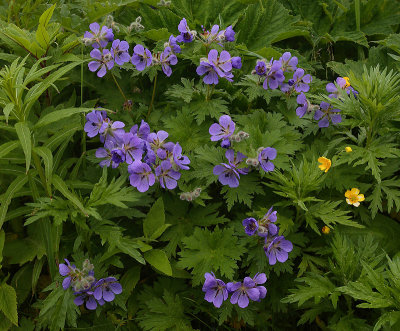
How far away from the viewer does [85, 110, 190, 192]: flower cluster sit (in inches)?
81.1

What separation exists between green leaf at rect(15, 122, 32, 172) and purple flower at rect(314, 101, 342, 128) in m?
1.45

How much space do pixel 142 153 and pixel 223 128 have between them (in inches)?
15.9

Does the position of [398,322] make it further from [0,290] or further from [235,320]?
[0,290]

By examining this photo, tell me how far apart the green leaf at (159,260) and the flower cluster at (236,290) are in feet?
0.70

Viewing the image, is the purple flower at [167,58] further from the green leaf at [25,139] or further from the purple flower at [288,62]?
the green leaf at [25,139]

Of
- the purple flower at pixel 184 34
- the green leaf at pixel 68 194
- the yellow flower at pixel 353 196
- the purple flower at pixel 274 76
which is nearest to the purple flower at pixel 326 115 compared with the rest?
the purple flower at pixel 274 76

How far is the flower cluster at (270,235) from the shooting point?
6.70 feet

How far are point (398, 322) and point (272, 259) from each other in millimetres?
590

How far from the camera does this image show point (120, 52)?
2.47 metres

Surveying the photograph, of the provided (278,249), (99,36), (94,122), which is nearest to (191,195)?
(278,249)

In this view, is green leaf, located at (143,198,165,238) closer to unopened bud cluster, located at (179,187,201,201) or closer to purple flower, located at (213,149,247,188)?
unopened bud cluster, located at (179,187,201,201)

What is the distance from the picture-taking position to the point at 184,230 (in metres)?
2.34

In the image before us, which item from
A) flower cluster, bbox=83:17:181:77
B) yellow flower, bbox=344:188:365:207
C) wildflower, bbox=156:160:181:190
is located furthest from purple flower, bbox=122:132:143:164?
yellow flower, bbox=344:188:365:207

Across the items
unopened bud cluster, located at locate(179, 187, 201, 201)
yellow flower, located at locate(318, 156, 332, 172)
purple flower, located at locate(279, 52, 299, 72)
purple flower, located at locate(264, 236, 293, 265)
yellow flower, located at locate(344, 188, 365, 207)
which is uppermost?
purple flower, located at locate(279, 52, 299, 72)
